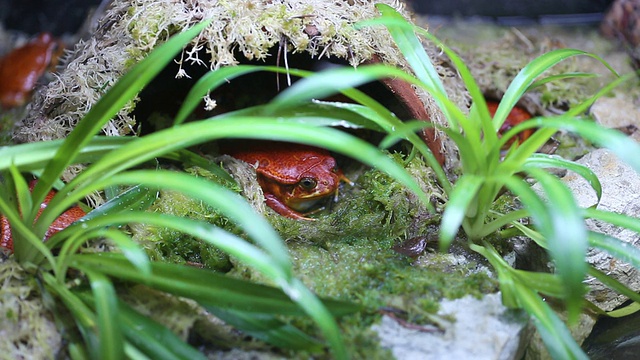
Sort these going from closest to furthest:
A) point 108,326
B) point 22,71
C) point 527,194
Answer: point 108,326 → point 527,194 → point 22,71

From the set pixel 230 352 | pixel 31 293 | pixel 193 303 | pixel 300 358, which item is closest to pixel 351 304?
pixel 300 358

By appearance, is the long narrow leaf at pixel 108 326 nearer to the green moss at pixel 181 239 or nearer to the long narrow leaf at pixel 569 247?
the green moss at pixel 181 239

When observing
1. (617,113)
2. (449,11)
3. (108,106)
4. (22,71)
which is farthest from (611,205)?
(22,71)

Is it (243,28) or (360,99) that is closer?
(360,99)

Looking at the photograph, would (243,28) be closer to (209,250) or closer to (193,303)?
(209,250)

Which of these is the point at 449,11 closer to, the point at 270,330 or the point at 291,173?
the point at 291,173

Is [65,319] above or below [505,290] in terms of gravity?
below

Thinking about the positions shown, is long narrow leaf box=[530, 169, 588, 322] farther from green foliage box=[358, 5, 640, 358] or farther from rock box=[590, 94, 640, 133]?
rock box=[590, 94, 640, 133]
